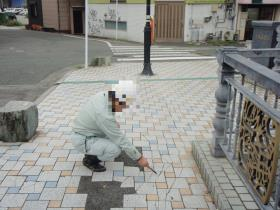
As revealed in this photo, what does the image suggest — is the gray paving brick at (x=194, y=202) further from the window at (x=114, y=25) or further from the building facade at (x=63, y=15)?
the building facade at (x=63, y=15)

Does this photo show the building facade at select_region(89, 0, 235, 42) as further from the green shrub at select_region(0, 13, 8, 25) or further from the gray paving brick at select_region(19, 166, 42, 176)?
the green shrub at select_region(0, 13, 8, 25)

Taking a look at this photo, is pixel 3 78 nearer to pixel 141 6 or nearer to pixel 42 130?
pixel 42 130

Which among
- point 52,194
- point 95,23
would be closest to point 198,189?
point 52,194

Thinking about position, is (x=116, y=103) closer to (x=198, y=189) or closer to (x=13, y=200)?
(x=198, y=189)

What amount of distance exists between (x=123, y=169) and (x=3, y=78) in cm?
679

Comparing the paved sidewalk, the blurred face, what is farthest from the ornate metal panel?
the blurred face

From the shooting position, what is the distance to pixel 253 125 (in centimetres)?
292

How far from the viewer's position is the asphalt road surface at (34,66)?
8.18 metres

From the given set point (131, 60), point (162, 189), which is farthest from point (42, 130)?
point (131, 60)

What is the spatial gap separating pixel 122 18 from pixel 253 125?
19.6 metres

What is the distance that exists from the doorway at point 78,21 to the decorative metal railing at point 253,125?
77.3 feet

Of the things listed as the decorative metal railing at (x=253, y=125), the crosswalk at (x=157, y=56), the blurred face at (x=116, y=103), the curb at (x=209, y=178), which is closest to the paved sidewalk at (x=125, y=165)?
the curb at (x=209, y=178)

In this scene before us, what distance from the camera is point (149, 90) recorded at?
8086mm

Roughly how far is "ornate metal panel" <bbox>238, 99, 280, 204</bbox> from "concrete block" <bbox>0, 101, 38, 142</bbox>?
3078 mm
